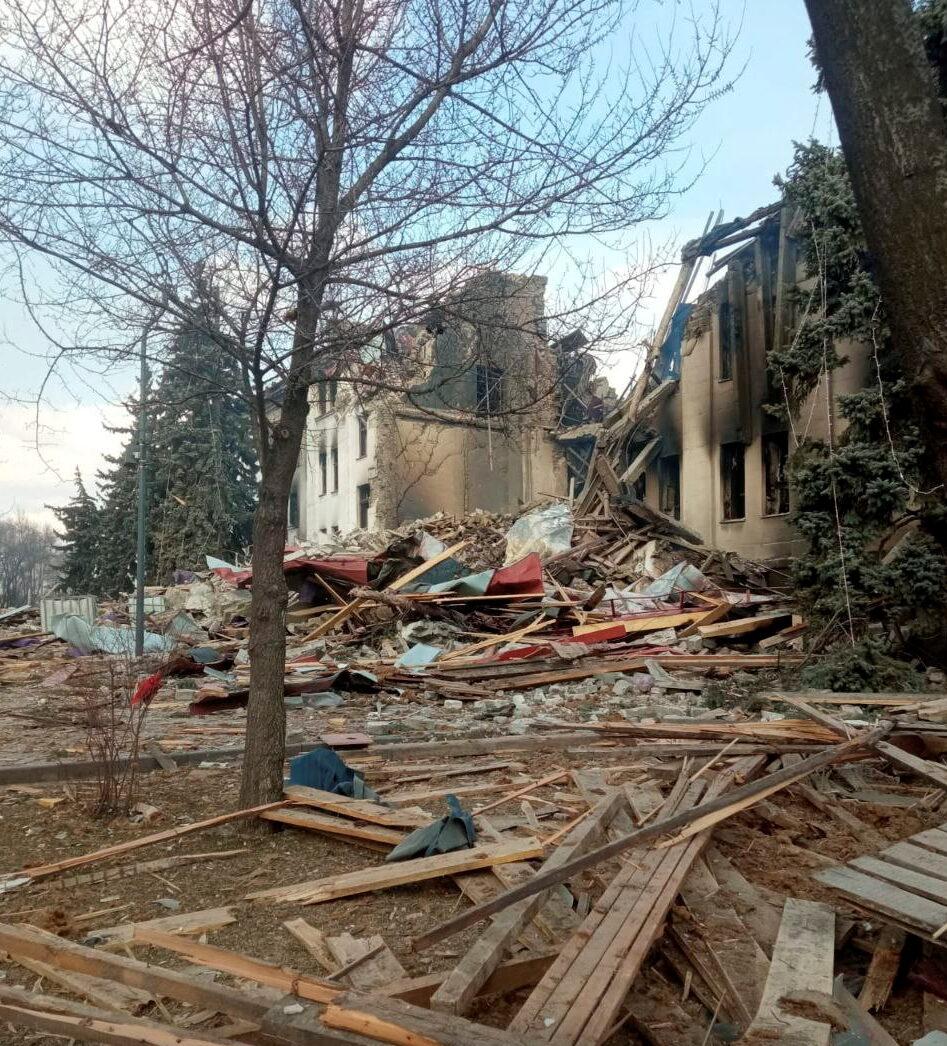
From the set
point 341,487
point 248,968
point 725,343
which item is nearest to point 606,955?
point 248,968

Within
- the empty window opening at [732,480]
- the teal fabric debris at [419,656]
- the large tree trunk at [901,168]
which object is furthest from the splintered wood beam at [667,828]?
the empty window opening at [732,480]

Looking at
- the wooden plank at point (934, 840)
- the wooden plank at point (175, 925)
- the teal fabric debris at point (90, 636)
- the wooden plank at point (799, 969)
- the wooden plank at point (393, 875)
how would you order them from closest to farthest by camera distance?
the wooden plank at point (799, 969) → the wooden plank at point (175, 925) → the wooden plank at point (934, 840) → the wooden plank at point (393, 875) → the teal fabric debris at point (90, 636)

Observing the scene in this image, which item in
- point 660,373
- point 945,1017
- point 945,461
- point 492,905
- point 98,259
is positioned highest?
point 660,373

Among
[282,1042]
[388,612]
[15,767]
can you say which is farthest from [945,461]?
[388,612]

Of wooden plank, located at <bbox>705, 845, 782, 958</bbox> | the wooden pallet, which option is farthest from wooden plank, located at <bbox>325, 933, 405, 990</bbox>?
the wooden pallet

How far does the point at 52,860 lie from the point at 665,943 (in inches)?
137

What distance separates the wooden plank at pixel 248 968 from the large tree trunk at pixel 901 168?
106 inches

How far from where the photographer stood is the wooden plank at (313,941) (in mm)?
3707

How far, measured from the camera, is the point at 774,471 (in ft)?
65.9

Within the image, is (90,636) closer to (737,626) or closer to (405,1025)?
(737,626)

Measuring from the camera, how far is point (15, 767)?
7.02m

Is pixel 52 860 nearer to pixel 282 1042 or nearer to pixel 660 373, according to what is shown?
pixel 282 1042

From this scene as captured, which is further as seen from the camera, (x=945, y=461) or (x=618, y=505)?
(x=618, y=505)

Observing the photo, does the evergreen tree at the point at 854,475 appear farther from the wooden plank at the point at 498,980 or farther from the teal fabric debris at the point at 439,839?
the wooden plank at the point at 498,980
